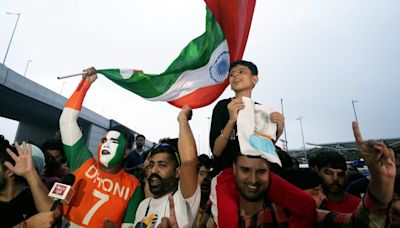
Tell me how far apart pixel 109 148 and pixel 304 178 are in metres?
2.54

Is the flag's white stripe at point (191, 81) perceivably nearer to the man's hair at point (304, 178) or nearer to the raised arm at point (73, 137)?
the raised arm at point (73, 137)

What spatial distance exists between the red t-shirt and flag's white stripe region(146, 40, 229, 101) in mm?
2692

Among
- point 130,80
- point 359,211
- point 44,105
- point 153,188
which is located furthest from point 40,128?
point 359,211

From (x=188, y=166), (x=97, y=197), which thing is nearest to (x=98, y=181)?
(x=97, y=197)

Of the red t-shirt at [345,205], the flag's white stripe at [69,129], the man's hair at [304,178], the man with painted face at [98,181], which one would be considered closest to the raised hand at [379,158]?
the man's hair at [304,178]

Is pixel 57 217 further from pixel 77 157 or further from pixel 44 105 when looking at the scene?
pixel 44 105

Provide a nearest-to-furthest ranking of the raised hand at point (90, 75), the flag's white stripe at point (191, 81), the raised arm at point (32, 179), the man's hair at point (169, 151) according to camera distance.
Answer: the raised arm at point (32, 179), the man's hair at point (169, 151), the raised hand at point (90, 75), the flag's white stripe at point (191, 81)

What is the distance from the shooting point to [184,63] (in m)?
4.59

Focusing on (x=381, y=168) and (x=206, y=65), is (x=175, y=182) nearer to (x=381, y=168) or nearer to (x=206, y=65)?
(x=381, y=168)

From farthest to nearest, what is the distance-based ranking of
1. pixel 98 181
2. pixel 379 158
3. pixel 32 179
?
pixel 98 181 < pixel 32 179 < pixel 379 158

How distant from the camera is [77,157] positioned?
3039 mm

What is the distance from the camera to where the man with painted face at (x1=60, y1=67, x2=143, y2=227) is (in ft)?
8.91

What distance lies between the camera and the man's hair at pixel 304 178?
3059 millimetres

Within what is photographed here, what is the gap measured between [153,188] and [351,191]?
3.24 metres
